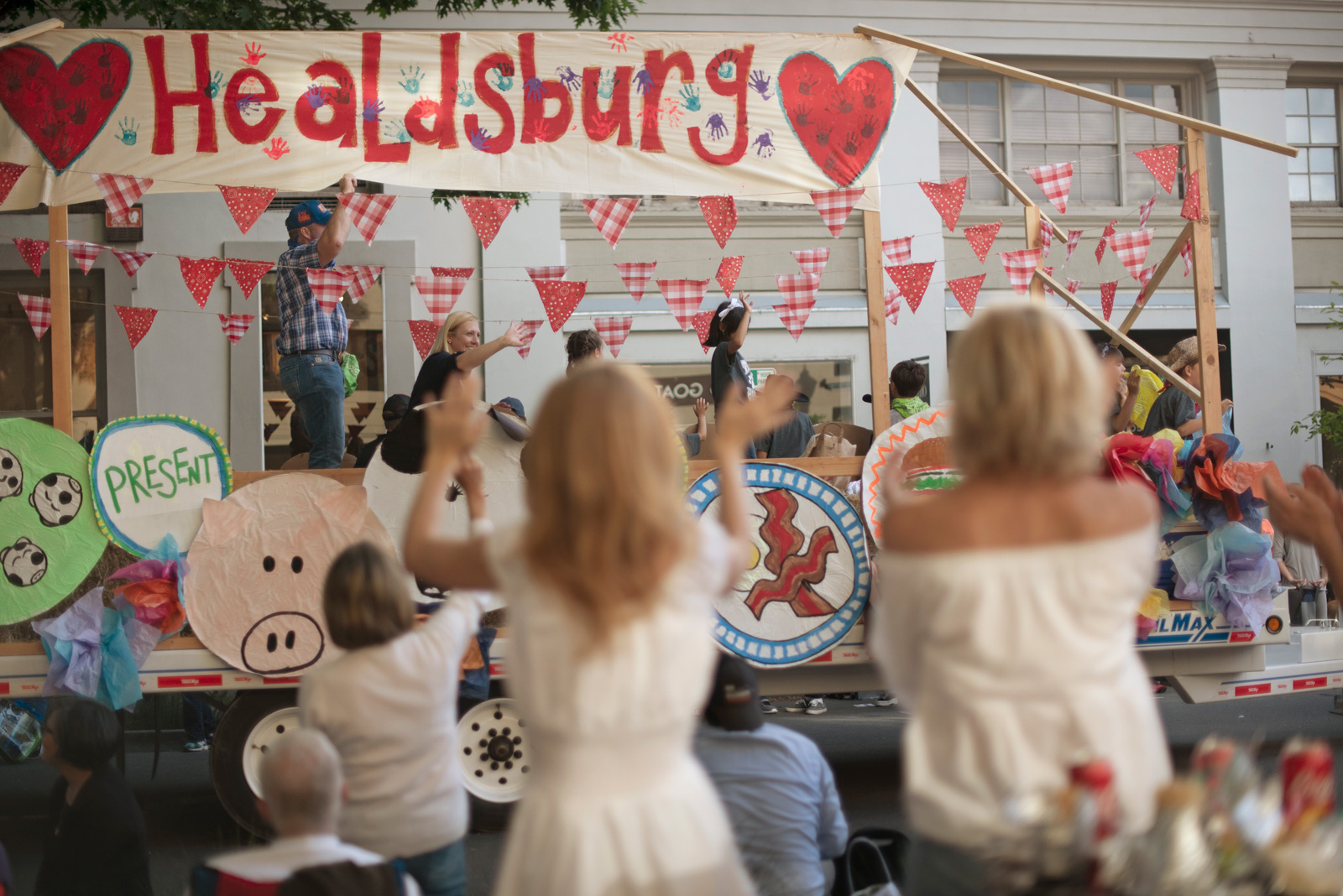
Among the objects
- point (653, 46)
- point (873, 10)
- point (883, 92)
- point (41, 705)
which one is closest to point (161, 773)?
point (41, 705)

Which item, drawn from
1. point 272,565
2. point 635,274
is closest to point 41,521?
point 272,565

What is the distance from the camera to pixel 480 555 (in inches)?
91.2

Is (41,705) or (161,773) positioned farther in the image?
(161,773)

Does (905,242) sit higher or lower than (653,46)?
lower

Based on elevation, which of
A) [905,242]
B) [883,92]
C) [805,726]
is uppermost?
[883,92]

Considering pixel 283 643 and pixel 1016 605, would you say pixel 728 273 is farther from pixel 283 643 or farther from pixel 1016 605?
pixel 1016 605

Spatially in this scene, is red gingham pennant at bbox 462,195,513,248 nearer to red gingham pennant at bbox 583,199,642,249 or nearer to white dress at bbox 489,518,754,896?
red gingham pennant at bbox 583,199,642,249

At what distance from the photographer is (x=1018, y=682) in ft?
6.79

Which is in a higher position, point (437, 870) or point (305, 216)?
point (305, 216)

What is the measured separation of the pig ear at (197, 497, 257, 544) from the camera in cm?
570

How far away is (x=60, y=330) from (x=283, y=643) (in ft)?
6.32

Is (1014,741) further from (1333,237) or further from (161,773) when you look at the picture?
(1333,237)

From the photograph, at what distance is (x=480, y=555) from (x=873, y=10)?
41.9 ft

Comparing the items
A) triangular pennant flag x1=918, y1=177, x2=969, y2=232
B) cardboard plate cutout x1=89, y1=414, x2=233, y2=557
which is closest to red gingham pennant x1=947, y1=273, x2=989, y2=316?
triangular pennant flag x1=918, y1=177, x2=969, y2=232
